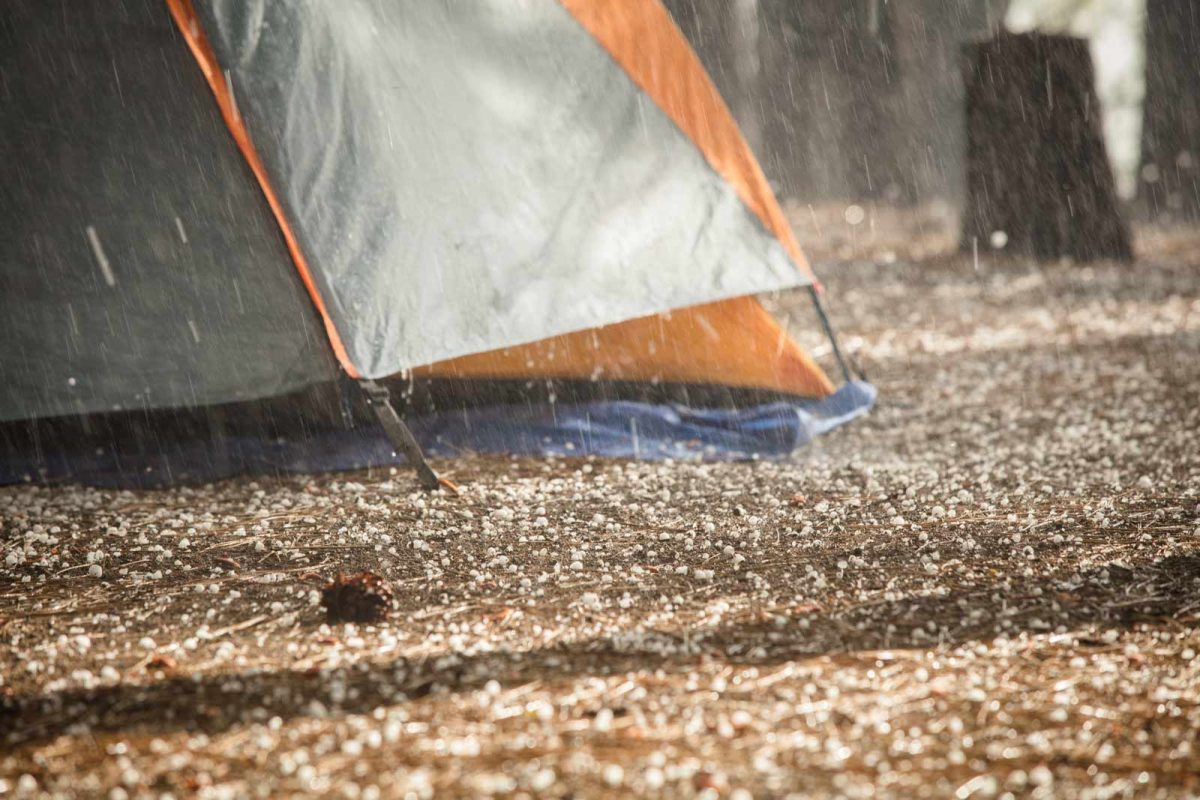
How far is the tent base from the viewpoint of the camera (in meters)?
3.86

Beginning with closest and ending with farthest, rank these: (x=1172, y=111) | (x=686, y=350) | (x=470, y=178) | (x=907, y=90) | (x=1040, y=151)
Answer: (x=470, y=178), (x=686, y=350), (x=1040, y=151), (x=1172, y=111), (x=907, y=90)

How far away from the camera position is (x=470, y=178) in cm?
361

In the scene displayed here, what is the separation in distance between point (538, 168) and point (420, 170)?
0.45 meters

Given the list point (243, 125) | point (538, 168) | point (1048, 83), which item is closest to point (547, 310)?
point (538, 168)

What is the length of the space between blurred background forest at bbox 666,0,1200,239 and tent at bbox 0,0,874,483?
844 centimetres

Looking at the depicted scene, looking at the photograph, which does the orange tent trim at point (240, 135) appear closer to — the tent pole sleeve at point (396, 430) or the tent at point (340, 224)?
the tent at point (340, 224)

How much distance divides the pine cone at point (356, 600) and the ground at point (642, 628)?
6 cm

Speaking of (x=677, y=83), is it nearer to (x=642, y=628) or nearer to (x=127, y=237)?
(x=127, y=237)

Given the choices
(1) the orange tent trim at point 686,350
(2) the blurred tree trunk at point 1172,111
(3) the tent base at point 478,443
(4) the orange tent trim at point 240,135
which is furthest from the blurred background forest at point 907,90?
(4) the orange tent trim at point 240,135

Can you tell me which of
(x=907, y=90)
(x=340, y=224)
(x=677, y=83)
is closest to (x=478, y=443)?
(x=340, y=224)

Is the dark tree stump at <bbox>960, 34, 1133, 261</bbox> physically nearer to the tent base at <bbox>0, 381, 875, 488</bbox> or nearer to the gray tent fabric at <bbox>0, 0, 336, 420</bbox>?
the tent base at <bbox>0, 381, 875, 488</bbox>

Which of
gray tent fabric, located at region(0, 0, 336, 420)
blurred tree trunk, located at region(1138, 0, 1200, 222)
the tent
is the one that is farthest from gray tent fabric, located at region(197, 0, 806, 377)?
blurred tree trunk, located at region(1138, 0, 1200, 222)

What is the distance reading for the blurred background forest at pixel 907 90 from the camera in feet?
40.0

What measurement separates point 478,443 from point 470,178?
1022mm
